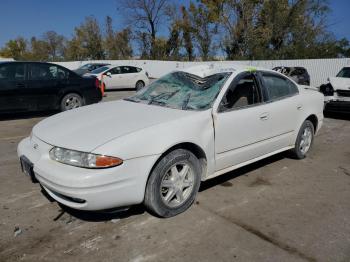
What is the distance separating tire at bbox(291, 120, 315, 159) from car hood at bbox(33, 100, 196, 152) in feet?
7.93

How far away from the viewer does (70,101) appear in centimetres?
939

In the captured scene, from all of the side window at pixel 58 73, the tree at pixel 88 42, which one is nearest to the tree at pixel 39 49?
the tree at pixel 88 42

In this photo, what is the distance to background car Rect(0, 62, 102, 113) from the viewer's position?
834cm

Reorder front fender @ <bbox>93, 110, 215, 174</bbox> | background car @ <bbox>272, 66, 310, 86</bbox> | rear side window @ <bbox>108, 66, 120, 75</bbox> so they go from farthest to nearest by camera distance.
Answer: background car @ <bbox>272, 66, 310, 86</bbox> < rear side window @ <bbox>108, 66, 120, 75</bbox> < front fender @ <bbox>93, 110, 215, 174</bbox>

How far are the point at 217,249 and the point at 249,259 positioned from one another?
28 centimetres

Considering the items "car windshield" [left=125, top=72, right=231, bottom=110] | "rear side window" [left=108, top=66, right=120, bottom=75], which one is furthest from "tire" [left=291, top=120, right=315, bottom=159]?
"rear side window" [left=108, top=66, right=120, bottom=75]

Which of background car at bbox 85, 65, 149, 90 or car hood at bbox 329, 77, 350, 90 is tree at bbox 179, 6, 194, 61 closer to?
background car at bbox 85, 65, 149, 90

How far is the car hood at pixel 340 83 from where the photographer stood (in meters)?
9.02

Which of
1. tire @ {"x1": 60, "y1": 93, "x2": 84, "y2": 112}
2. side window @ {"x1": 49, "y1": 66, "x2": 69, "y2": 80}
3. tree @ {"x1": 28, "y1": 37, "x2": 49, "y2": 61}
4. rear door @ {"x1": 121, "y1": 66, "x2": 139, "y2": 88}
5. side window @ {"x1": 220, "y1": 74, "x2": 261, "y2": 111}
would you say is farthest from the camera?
tree @ {"x1": 28, "y1": 37, "x2": 49, "y2": 61}

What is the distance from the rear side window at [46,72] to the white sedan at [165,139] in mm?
5238

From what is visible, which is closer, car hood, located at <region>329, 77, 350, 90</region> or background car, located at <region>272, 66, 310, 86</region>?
car hood, located at <region>329, 77, 350, 90</region>

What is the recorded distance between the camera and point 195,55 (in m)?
44.6

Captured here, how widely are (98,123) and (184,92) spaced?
1199 millimetres

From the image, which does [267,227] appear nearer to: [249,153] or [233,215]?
[233,215]
